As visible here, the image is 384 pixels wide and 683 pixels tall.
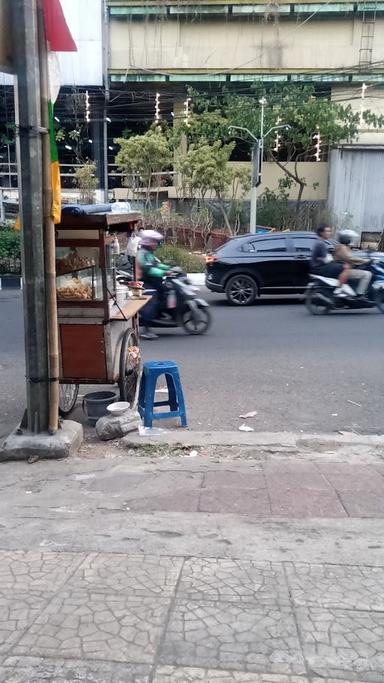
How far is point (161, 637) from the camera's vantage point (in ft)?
9.52

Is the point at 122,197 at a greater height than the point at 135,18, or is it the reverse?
the point at 135,18

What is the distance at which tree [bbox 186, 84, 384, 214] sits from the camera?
25500mm

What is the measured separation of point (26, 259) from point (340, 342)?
6429mm

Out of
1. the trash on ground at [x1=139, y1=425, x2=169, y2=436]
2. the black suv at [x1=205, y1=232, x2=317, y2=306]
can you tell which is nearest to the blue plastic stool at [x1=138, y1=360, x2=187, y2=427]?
the trash on ground at [x1=139, y1=425, x2=169, y2=436]

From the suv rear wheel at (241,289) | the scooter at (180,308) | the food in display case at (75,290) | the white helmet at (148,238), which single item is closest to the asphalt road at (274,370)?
the scooter at (180,308)

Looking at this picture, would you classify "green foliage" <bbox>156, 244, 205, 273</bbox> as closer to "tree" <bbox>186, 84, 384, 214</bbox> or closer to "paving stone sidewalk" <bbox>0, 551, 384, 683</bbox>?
"tree" <bbox>186, 84, 384, 214</bbox>

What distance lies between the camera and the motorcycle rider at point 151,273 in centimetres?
1102

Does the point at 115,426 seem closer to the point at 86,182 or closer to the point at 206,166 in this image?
the point at 206,166

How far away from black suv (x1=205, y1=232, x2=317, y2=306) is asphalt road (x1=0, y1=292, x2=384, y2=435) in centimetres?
143

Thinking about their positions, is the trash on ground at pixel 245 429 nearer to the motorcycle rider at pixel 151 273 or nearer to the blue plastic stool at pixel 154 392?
the blue plastic stool at pixel 154 392

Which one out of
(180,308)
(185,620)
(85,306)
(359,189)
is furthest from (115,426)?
(359,189)

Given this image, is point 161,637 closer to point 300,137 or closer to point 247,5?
point 300,137

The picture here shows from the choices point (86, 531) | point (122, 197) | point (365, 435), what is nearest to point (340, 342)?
point (365, 435)

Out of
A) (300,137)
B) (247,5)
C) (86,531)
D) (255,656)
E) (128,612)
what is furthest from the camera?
(247,5)
